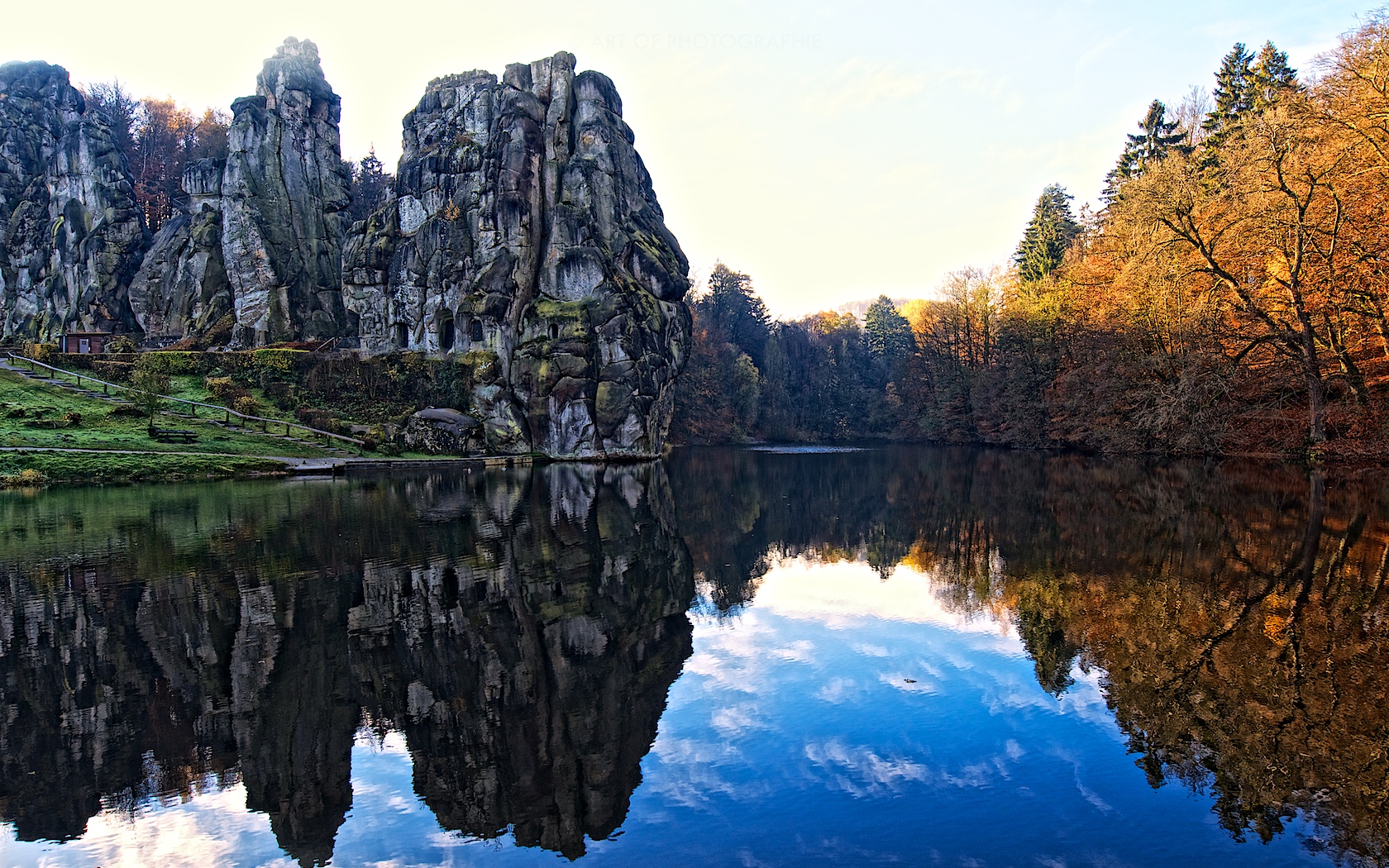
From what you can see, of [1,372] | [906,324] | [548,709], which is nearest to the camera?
[548,709]

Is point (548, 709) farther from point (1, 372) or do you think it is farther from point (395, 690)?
point (1, 372)

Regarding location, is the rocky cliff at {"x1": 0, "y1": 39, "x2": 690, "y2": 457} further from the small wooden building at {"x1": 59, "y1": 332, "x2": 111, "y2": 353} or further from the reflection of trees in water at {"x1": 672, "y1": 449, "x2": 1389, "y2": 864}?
the reflection of trees in water at {"x1": 672, "y1": 449, "x2": 1389, "y2": 864}

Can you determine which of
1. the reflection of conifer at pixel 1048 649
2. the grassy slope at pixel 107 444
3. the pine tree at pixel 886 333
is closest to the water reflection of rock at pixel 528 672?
the reflection of conifer at pixel 1048 649

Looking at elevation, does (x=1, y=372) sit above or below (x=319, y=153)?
below

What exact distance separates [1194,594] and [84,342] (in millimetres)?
73614

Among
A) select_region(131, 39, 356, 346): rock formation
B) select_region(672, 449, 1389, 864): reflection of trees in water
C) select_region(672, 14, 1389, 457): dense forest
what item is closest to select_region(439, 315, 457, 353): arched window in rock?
select_region(131, 39, 356, 346): rock formation

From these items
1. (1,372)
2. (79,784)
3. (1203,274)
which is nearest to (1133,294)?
(1203,274)

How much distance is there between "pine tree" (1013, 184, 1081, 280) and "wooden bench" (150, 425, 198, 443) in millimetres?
63589

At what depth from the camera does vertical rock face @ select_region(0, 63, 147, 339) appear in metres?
64.6

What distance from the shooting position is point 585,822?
634 centimetres

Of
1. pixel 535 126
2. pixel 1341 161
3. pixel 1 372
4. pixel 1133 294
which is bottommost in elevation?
pixel 1 372

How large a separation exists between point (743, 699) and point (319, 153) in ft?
235

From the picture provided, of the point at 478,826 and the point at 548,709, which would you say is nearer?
the point at 478,826

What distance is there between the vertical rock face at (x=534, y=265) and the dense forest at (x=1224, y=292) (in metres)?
28.4
